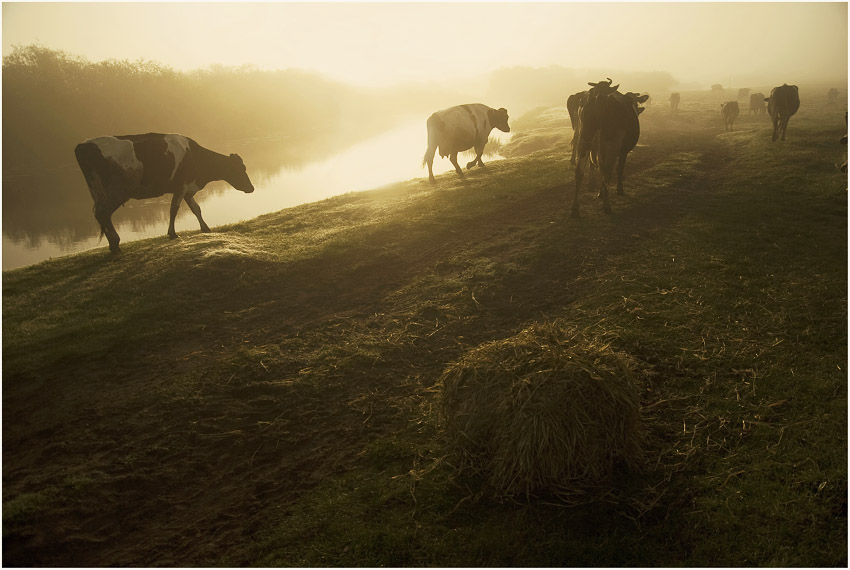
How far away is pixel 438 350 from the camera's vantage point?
280 inches

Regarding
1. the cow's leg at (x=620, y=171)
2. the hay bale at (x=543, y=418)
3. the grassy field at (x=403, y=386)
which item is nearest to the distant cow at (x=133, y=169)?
the grassy field at (x=403, y=386)

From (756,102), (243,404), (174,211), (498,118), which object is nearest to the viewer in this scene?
(243,404)

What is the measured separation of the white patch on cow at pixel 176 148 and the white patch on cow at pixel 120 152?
916 millimetres

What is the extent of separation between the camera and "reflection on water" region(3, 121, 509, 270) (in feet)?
63.3

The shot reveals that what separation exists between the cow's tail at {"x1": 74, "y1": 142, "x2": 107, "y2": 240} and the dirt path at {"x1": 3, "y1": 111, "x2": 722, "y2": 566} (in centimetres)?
489

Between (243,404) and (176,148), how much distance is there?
8832 mm

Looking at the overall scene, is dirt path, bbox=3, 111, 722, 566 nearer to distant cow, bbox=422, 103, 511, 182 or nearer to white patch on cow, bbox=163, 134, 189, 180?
white patch on cow, bbox=163, 134, 189, 180

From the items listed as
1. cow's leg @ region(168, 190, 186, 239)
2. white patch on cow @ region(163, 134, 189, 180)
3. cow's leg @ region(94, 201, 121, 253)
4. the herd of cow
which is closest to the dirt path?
the herd of cow

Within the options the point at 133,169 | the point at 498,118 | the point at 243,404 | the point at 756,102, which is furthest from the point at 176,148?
the point at 756,102

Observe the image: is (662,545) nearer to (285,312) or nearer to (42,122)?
(285,312)

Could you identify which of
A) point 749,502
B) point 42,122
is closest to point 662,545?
point 749,502

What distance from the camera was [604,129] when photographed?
1166 cm

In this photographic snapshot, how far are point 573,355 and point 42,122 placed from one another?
136 ft

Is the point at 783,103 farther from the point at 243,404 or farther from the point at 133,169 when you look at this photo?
the point at 243,404
